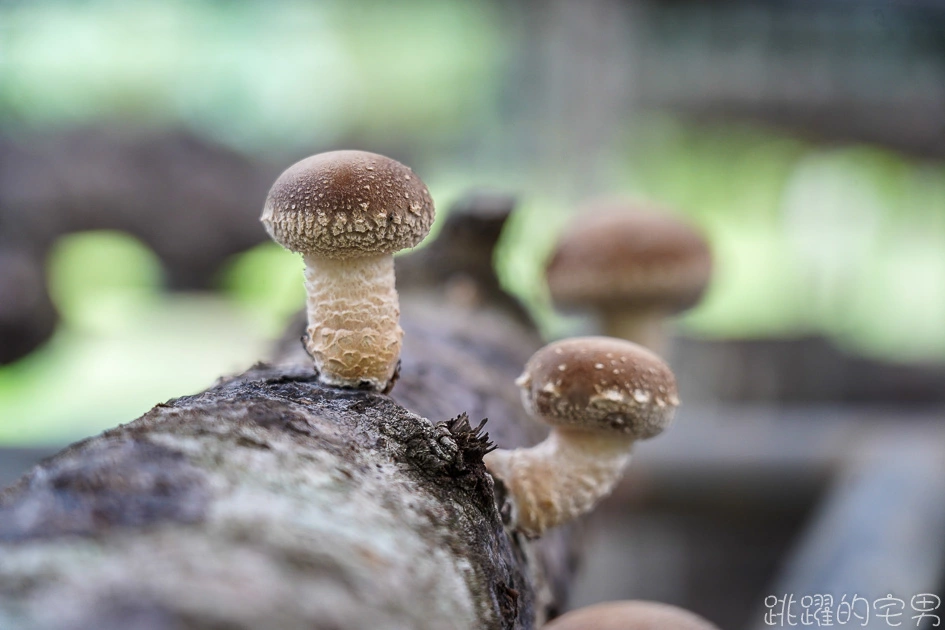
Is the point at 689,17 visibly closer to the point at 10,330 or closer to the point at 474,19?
the point at 474,19

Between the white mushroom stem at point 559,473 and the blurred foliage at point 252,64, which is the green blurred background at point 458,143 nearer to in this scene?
the blurred foliage at point 252,64

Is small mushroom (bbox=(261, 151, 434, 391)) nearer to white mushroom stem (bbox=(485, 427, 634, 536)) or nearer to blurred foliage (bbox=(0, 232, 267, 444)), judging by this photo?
white mushroom stem (bbox=(485, 427, 634, 536))

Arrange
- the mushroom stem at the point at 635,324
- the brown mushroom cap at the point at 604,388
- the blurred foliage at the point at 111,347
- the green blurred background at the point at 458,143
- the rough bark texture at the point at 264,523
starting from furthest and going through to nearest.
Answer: the green blurred background at the point at 458,143, the blurred foliage at the point at 111,347, the mushroom stem at the point at 635,324, the brown mushroom cap at the point at 604,388, the rough bark texture at the point at 264,523

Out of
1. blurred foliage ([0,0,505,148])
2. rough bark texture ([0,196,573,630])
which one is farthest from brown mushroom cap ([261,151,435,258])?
blurred foliage ([0,0,505,148])

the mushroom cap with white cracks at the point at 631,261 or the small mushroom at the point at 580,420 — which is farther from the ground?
the mushroom cap with white cracks at the point at 631,261

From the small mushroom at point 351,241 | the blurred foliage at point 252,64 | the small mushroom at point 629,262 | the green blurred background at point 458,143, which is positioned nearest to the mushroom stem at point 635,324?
the small mushroom at point 629,262

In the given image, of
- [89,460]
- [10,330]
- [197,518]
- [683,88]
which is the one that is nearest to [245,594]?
[197,518]

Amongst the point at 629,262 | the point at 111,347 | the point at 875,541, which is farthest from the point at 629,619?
the point at 111,347

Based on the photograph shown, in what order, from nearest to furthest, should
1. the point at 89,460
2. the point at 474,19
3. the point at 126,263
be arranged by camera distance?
the point at 89,460, the point at 126,263, the point at 474,19

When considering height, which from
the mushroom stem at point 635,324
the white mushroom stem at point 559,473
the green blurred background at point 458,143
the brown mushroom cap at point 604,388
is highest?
the green blurred background at point 458,143
